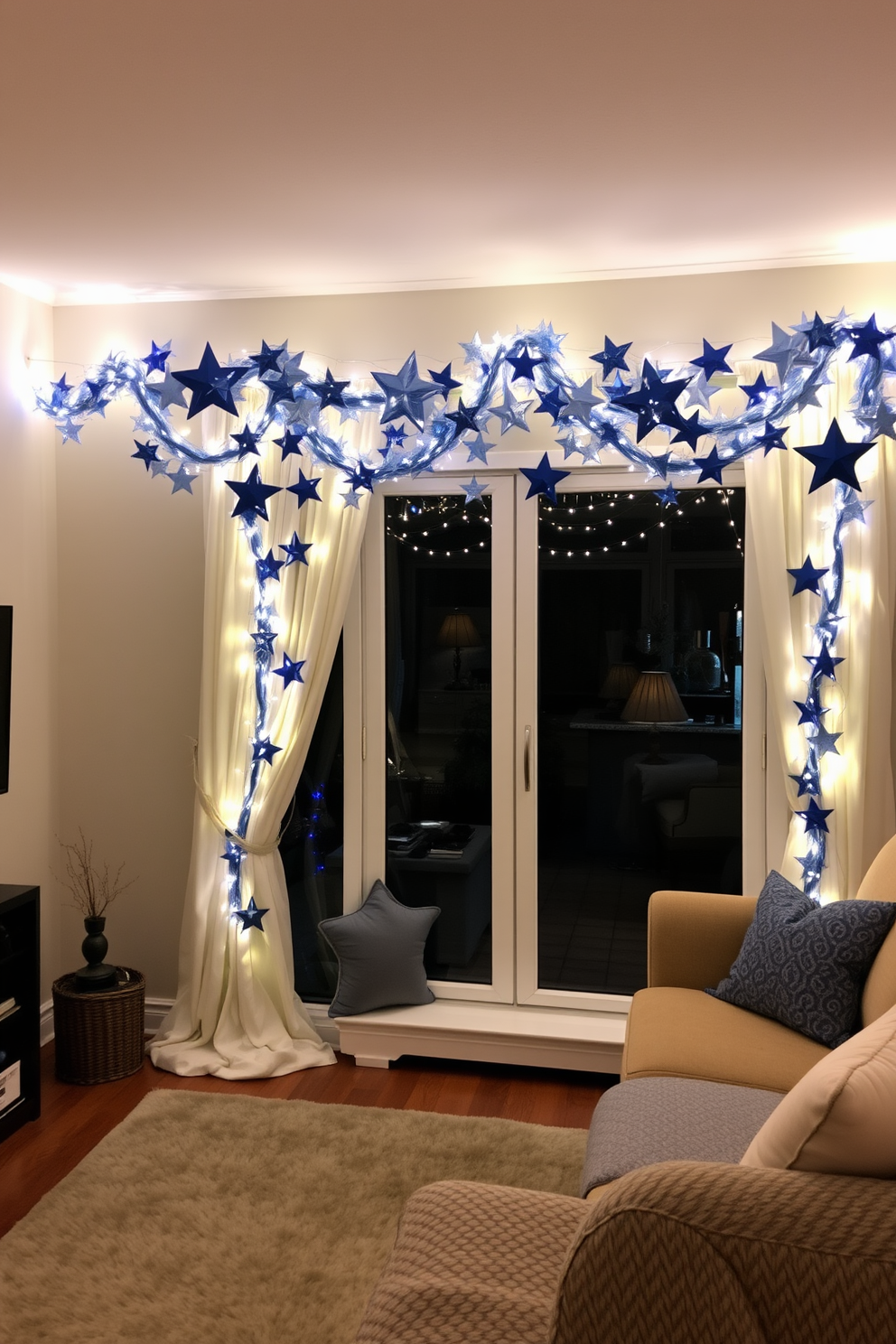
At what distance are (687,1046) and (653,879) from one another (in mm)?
1272

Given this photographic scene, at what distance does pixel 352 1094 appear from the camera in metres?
3.59

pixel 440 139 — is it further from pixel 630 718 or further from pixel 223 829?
pixel 223 829

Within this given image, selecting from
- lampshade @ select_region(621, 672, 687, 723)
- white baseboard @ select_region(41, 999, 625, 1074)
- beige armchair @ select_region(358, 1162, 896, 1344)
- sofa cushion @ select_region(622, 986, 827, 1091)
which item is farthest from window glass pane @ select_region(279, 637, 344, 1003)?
beige armchair @ select_region(358, 1162, 896, 1344)

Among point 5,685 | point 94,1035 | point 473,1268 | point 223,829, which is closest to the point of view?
point 473,1268

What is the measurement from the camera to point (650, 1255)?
1240 mm

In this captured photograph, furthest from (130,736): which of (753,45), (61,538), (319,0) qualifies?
(753,45)

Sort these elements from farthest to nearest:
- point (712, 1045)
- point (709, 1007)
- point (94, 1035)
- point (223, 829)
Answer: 1. point (223, 829)
2. point (94, 1035)
3. point (709, 1007)
4. point (712, 1045)

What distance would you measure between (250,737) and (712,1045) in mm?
2045

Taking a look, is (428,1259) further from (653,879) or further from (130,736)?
(130,736)

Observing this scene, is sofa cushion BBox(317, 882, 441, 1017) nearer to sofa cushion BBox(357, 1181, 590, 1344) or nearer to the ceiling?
sofa cushion BBox(357, 1181, 590, 1344)

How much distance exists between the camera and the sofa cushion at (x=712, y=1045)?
253 centimetres

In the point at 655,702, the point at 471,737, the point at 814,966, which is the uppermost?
the point at 655,702

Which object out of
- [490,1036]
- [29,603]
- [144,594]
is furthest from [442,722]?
[29,603]

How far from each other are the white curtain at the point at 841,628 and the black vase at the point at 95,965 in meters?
2.42
